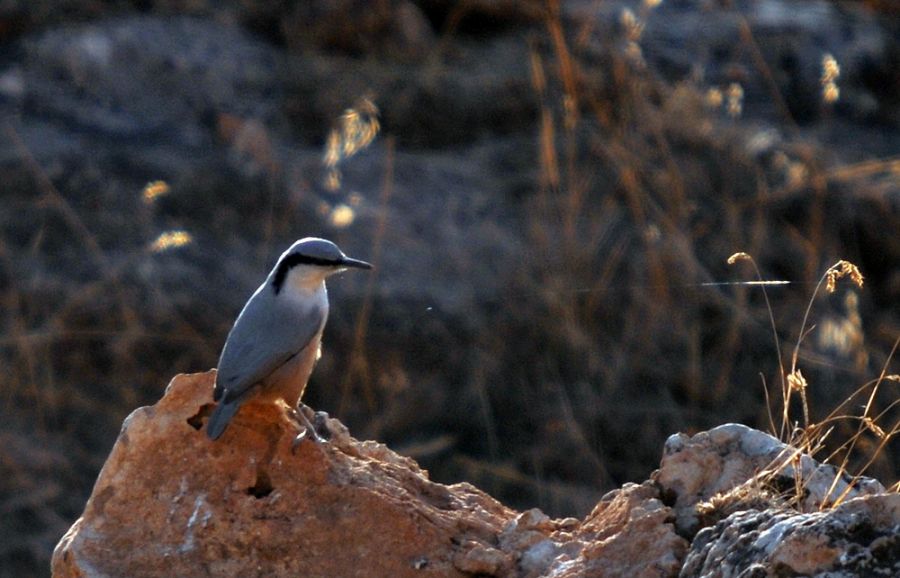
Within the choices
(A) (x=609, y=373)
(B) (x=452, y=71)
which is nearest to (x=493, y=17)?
(B) (x=452, y=71)

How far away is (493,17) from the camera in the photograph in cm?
1229

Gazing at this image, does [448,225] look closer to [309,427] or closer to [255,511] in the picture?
[309,427]

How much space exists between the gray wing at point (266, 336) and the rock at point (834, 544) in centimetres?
197

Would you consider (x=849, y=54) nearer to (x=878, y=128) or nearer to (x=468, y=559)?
(x=878, y=128)

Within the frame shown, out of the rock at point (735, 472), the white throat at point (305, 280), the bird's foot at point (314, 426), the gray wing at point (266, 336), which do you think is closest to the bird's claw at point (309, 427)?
the bird's foot at point (314, 426)

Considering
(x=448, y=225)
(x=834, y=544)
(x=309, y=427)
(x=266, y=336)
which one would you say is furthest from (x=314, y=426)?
(x=448, y=225)

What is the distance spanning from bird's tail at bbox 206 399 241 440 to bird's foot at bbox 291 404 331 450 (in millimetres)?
199

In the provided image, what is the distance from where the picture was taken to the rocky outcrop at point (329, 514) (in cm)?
452

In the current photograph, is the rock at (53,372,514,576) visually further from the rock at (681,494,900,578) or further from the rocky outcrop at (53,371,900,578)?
the rock at (681,494,900,578)

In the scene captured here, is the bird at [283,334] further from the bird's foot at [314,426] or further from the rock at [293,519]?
the rock at [293,519]

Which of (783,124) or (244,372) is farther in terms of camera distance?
(783,124)

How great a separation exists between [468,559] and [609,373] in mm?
6635

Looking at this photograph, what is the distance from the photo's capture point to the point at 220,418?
493 centimetres

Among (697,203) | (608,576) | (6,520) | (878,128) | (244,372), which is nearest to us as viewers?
(608,576)
